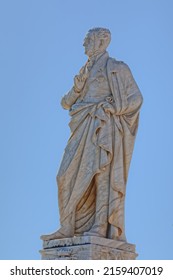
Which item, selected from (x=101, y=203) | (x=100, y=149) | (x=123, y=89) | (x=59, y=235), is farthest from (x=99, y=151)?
(x=59, y=235)

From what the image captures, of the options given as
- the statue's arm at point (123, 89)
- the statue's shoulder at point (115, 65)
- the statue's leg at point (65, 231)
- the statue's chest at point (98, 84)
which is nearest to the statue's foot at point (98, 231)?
the statue's leg at point (65, 231)

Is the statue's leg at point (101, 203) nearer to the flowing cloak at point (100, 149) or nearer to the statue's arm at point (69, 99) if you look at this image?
the flowing cloak at point (100, 149)

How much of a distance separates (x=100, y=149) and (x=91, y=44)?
2.15 meters

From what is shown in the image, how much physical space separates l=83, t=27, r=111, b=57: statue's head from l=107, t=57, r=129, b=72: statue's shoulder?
29cm

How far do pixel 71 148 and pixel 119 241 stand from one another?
203 centimetres

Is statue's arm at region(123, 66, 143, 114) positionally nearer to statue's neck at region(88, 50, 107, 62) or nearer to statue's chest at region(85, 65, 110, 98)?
statue's chest at region(85, 65, 110, 98)

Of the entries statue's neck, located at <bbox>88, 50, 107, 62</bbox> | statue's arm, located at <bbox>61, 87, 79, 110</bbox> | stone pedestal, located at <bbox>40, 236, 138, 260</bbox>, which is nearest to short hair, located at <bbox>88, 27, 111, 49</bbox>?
statue's neck, located at <bbox>88, 50, 107, 62</bbox>

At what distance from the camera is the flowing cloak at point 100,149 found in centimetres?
2416

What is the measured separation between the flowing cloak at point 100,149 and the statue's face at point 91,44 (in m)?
0.52

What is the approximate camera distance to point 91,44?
81.9 feet

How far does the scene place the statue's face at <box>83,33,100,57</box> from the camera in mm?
24953

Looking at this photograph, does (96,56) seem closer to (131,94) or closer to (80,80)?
(80,80)
